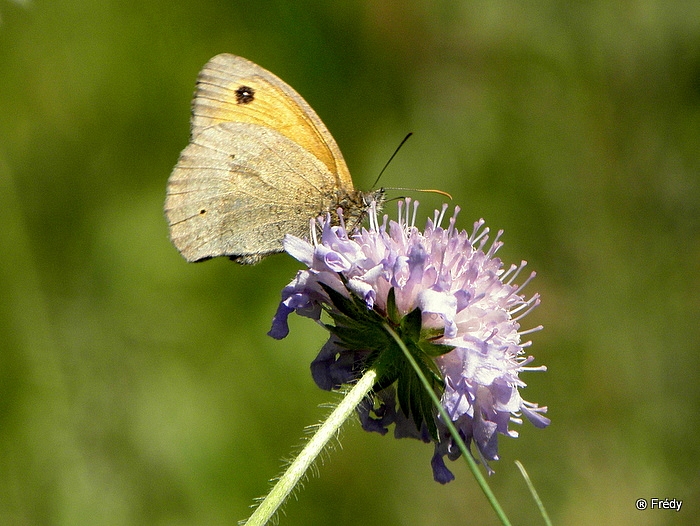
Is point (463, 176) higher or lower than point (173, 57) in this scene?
lower

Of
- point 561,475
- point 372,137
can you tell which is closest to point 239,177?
point 372,137

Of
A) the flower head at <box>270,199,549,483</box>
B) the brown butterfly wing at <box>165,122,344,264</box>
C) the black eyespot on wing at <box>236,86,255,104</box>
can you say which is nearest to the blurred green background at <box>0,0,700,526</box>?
the brown butterfly wing at <box>165,122,344,264</box>

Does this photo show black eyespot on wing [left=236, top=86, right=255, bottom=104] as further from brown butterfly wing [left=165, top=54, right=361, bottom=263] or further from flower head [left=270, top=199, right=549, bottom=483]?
flower head [left=270, top=199, right=549, bottom=483]

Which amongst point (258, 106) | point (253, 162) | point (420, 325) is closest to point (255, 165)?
point (253, 162)

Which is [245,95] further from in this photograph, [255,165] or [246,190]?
[246,190]

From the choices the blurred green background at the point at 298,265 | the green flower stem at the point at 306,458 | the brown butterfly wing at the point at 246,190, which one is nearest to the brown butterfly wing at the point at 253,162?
the brown butterfly wing at the point at 246,190

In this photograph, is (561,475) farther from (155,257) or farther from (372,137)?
(155,257)
